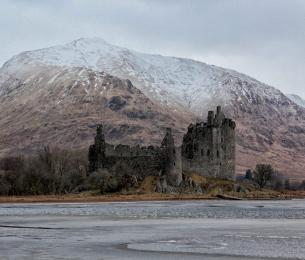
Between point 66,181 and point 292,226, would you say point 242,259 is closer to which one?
point 292,226

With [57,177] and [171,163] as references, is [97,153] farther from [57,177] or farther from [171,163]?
[171,163]

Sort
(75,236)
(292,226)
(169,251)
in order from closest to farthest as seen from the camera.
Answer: (169,251), (75,236), (292,226)

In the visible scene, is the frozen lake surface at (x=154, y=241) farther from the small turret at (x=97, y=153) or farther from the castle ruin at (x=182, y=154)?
the small turret at (x=97, y=153)

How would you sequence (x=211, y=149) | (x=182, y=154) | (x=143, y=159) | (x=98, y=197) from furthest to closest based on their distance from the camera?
(x=182, y=154) < (x=211, y=149) < (x=143, y=159) < (x=98, y=197)

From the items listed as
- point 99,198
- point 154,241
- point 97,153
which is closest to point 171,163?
point 97,153

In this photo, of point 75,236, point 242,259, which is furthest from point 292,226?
point 242,259

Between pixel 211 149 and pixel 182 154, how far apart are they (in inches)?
205

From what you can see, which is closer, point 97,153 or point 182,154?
point 97,153

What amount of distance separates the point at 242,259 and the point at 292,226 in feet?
64.6

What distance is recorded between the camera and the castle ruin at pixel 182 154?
4700 inches

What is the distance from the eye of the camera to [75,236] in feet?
131

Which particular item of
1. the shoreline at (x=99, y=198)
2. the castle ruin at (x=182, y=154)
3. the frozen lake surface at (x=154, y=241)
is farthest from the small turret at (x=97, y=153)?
the frozen lake surface at (x=154, y=241)

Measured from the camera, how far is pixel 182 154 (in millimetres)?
127438

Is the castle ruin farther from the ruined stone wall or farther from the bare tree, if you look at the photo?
the bare tree
